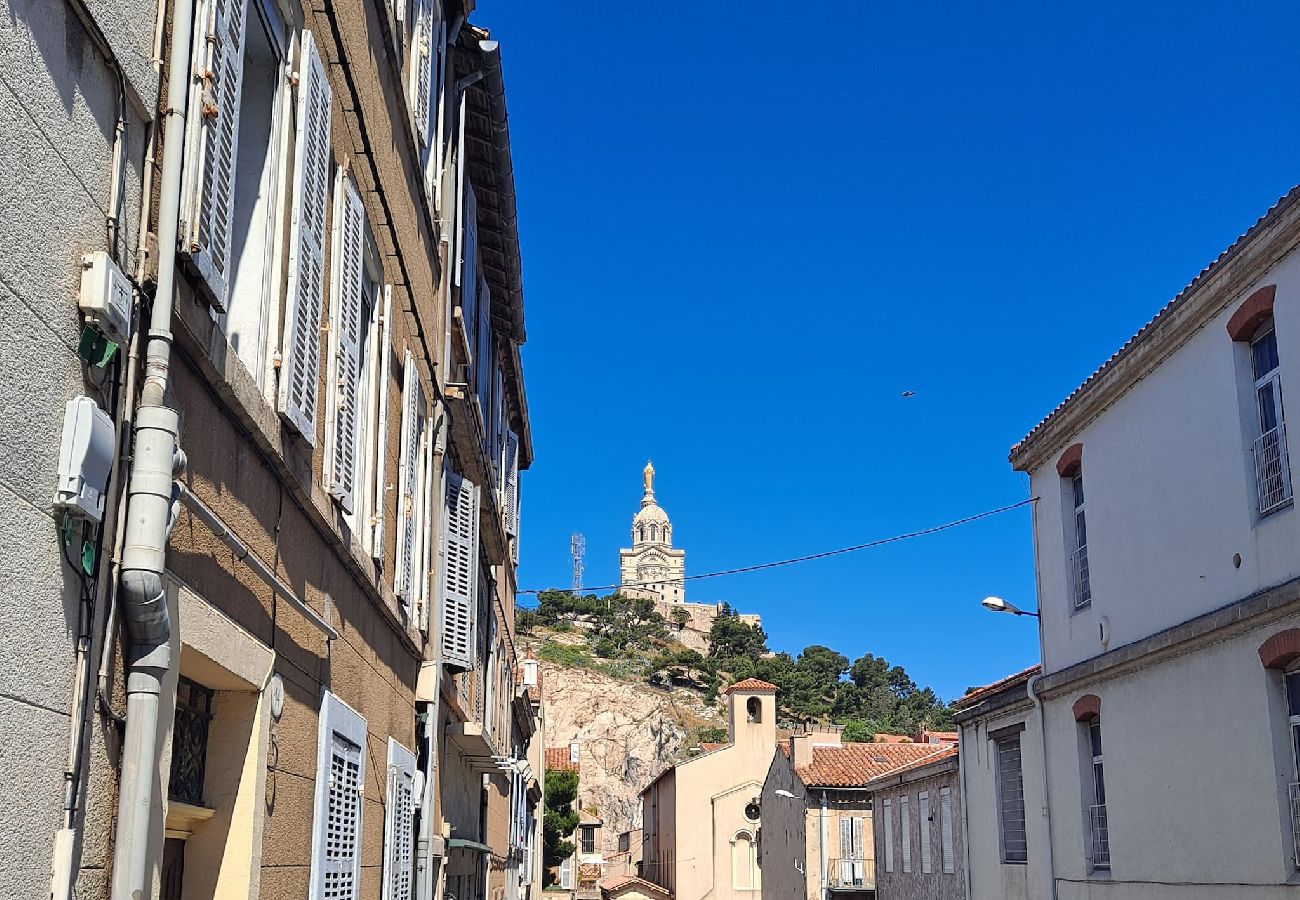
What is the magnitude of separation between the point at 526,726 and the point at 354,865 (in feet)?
87.4

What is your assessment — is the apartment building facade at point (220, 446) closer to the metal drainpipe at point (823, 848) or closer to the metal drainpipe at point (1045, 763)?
the metal drainpipe at point (1045, 763)

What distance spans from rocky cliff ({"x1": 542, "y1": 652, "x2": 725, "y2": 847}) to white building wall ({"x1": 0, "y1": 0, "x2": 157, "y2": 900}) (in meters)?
104

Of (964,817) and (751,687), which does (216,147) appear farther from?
(751,687)

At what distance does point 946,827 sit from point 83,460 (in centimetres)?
2387

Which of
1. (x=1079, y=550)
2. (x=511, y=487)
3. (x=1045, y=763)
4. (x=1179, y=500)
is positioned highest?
(x=511, y=487)

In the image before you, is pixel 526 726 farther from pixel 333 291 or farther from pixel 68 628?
pixel 68 628

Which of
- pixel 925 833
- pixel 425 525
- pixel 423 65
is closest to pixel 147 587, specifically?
pixel 425 525

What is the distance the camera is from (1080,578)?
18766 mm

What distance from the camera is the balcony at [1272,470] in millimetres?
12789

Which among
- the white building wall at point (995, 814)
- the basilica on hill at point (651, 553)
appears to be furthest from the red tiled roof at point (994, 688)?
the basilica on hill at point (651, 553)

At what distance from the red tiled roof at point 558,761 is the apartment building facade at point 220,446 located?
188 ft

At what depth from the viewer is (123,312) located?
4004 mm

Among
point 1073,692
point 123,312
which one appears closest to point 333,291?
point 123,312

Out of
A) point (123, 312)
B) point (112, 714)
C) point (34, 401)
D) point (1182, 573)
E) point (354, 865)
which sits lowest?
point (354, 865)
